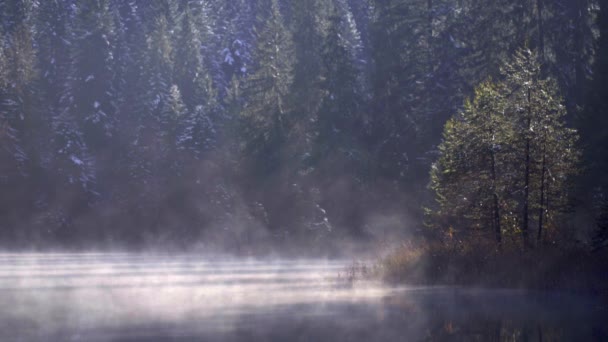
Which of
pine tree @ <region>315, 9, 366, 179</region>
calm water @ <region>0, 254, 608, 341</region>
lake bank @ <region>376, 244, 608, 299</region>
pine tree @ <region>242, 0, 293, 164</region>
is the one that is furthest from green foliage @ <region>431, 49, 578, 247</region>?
pine tree @ <region>242, 0, 293, 164</region>

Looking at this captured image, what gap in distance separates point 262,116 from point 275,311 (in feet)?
129

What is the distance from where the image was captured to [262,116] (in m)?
60.7

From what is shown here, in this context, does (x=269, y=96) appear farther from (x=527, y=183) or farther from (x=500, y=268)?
(x=500, y=268)

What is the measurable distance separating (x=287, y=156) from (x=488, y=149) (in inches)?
1230

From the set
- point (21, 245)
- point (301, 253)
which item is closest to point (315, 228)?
point (301, 253)

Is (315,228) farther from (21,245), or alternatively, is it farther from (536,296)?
(536,296)

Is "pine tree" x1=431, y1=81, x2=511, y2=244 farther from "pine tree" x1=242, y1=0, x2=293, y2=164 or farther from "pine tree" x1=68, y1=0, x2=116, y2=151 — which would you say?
"pine tree" x1=68, y1=0, x2=116, y2=151

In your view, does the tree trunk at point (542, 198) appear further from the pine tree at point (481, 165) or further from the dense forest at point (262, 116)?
the dense forest at point (262, 116)

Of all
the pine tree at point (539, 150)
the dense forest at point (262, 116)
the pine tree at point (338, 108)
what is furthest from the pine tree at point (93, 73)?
the pine tree at point (539, 150)

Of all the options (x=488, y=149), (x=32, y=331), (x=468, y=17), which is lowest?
(x=32, y=331)

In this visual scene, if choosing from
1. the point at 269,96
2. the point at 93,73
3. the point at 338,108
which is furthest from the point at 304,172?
the point at 93,73

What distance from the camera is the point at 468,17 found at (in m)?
52.9

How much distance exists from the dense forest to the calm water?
766cm

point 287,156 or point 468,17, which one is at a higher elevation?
point 468,17
